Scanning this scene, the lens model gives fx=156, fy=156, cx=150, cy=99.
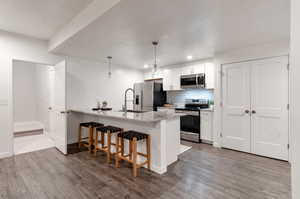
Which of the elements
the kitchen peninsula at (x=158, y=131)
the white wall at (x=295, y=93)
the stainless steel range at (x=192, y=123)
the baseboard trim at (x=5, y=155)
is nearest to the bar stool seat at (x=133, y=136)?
the kitchen peninsula at (x=158, y=131)

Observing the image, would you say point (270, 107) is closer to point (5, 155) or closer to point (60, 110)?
point (60, 110)

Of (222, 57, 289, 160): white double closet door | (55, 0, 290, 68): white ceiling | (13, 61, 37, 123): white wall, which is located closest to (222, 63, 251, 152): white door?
(222, 57, 289, 160): white double closet door

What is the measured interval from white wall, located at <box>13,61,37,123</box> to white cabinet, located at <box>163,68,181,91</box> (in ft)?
17.4

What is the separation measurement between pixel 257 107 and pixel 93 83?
442 cm

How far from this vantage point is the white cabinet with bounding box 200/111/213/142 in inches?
164

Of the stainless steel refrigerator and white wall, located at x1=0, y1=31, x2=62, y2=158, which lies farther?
the stainless steel refrigerator

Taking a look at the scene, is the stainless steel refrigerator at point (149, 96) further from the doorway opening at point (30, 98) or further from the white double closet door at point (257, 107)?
the doorway opening at point (30, 98)

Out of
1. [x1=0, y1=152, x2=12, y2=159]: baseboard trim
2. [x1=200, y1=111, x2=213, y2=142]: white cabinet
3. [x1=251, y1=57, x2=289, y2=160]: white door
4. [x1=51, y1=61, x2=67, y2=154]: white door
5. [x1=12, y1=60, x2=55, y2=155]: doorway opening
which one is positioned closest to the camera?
[x1=251, y1=57, x2=289, y2=160]: white door

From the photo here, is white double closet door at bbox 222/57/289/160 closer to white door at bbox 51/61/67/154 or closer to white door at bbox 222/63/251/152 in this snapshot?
white door at bbox 222/63/251/152

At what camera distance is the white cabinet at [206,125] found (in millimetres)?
4156

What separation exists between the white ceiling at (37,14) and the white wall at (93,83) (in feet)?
4.00

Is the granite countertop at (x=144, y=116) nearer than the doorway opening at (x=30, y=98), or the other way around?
the granite countertop at (x=144, y=116)

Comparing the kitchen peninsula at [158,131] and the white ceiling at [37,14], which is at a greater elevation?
the white ceiling at [37,14]

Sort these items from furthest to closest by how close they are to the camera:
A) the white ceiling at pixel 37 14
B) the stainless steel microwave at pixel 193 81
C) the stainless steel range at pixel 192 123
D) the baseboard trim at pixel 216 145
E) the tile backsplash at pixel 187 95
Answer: the tile backsplash at pixel 187 95, the stainless steel microwave at pixel 193 81, the stainless steel range at pixel 192 123, the baseboard trim at pixel 216 145, the white ceiling at pixel 37 14
